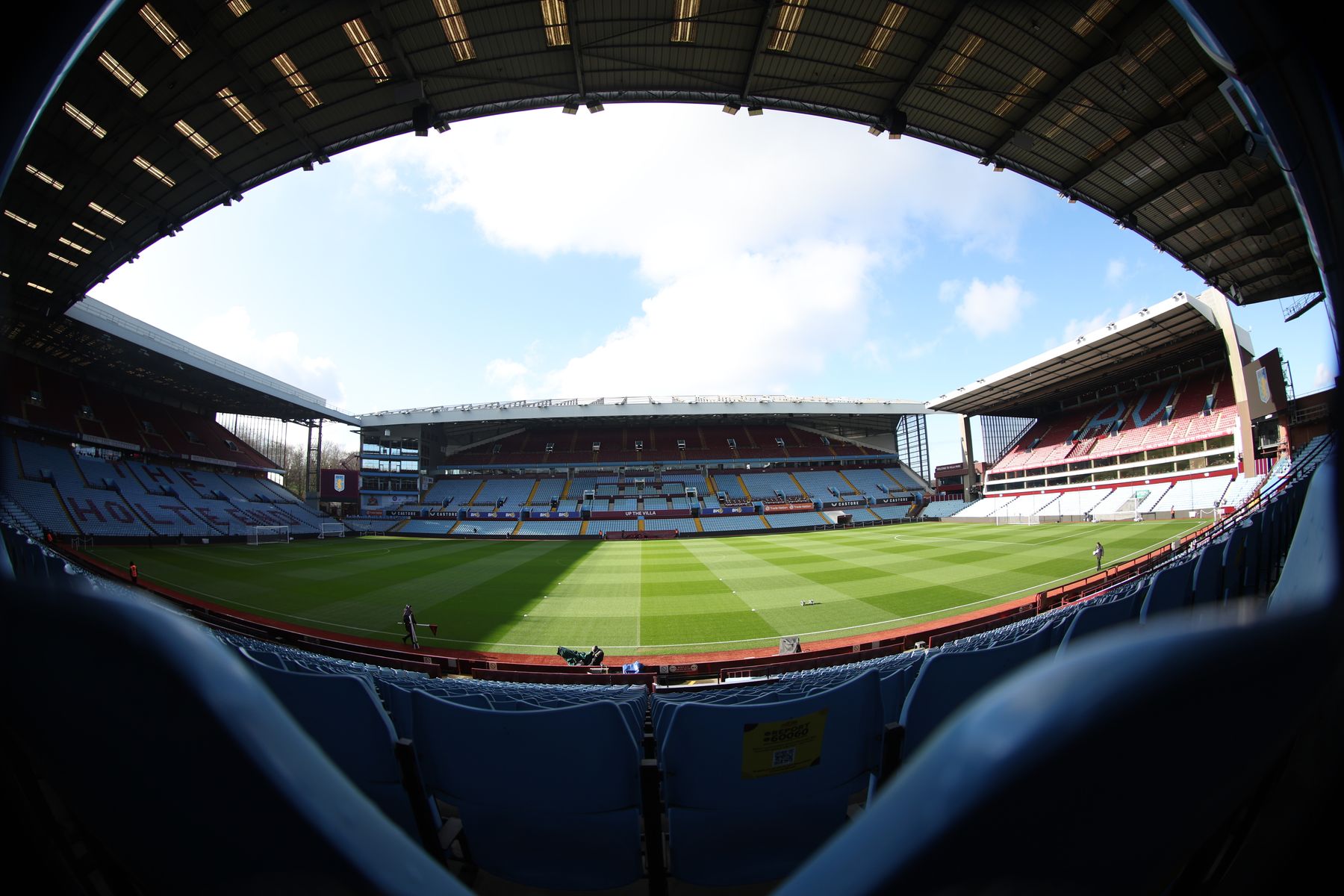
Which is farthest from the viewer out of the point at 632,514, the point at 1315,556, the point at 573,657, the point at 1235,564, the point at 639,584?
the point at 632,514

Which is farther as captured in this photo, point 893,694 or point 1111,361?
point 1111,361

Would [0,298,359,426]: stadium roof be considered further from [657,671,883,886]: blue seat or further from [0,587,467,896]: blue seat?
[657,671,883,886]: blue seat

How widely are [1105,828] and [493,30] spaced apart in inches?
461

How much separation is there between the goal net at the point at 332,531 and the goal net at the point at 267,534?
9.03 feet

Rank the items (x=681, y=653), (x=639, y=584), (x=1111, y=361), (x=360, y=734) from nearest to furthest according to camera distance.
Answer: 1. (x=360, y=734)
2. (x=681, y=653)
3. (x=639, y=584)
4. (x=1111, y=361)

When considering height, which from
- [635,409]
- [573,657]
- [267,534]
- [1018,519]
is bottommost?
[1018,519]

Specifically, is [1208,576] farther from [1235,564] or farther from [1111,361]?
[1111,361]

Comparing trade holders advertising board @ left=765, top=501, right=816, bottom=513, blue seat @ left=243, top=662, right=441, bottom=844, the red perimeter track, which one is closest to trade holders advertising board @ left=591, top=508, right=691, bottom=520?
trade holders advertising board @ left=765, top=501, right=816, bottom=513

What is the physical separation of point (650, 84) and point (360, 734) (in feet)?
37.0

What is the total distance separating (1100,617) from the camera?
388cm

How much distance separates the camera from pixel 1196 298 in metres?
26.4

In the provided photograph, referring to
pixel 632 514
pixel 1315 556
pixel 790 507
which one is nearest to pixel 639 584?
pixel 1315 556

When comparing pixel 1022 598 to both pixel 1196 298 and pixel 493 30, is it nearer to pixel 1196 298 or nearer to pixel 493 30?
pixel 493 30

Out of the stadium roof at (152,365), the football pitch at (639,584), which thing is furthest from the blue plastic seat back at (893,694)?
the stadium roof at (152,365)
